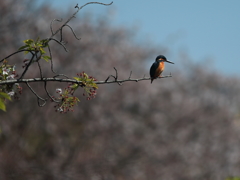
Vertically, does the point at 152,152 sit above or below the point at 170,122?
below

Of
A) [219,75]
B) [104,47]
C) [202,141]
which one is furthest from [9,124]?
[219,75]

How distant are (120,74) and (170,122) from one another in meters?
5.12

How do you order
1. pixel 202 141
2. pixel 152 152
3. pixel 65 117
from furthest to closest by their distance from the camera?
pixel 202 141
pixel 152 152
pixel 65 117

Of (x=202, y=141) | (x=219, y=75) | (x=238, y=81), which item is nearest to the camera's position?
(x=202, y=141)

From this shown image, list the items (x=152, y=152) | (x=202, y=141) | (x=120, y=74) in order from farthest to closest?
(x=202, y=141), (x=120, y=74), (x=152, y=152)

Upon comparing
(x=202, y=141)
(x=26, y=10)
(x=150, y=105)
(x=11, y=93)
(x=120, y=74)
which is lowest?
(x=11, y=93)

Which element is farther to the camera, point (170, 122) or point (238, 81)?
point (238, 81)

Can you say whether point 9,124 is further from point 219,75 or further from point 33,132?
point 219,75

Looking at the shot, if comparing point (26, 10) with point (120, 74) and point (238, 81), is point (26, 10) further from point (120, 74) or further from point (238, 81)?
point (238, 81)

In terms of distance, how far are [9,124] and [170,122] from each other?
12.5 meters

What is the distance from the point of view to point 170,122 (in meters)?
28.7

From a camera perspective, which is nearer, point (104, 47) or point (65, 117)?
point (65, 117)

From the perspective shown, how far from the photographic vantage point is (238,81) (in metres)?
47.4

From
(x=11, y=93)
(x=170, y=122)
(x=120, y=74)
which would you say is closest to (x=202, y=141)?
(x=170, y=122)
